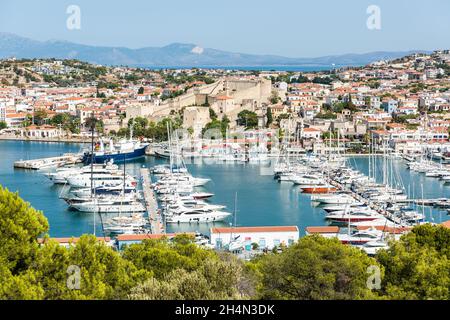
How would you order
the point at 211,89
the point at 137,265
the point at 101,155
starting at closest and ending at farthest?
1. the point at 137,265
2. the point at 101,155
3. the point at 211,89

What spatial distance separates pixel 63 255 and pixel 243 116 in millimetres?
18201

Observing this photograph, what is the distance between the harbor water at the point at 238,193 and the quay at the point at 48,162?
277 millimetres

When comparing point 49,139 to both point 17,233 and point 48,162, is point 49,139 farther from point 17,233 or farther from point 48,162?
point 17,233

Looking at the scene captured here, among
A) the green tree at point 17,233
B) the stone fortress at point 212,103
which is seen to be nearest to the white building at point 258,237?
the green tree at point 17,233

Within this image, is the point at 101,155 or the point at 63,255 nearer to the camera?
the point at 63,255

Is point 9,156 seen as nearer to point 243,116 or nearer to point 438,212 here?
point 243,116

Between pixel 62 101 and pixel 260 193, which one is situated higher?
pixel 62 101

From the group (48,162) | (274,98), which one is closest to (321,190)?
(48,162)

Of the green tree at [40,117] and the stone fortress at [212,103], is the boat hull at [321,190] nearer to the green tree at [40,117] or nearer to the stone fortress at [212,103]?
the stone fortress at [212,103]

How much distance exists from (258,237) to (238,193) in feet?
13.8

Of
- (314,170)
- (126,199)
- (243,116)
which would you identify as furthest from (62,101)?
(126,199)

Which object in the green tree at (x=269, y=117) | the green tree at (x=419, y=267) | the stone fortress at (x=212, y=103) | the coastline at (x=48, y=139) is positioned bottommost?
the green tree at (x=419, y=267)

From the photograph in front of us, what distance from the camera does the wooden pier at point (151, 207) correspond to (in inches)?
409

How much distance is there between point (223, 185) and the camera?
1439 centimetres
